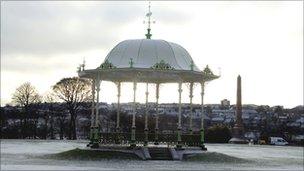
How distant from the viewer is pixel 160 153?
43.2 m

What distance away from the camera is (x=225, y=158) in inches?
1711

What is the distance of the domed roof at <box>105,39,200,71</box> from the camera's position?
45.4 meters

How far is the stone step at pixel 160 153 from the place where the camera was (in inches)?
1670

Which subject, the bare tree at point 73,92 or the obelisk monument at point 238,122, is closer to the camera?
the bare tree at point 73,92

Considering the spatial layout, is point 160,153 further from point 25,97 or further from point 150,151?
point 25,97

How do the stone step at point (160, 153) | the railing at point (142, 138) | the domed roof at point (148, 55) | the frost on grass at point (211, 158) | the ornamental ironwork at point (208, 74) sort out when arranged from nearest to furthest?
the frost on grass at point (211, 158) → the stone step at point (160, 153) → the domed roof at point (148, 55) → the railing at point (142, 138) → the ornamental ironwork at point (208, 74)

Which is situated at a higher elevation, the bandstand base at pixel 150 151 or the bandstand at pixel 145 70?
the bandstand at pixel 145 70

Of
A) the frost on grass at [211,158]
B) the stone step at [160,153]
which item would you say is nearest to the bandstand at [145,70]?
the stone step at [160,153]

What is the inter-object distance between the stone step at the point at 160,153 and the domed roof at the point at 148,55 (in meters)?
5.46

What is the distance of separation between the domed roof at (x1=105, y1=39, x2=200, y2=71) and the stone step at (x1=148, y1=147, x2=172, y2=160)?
5.46m

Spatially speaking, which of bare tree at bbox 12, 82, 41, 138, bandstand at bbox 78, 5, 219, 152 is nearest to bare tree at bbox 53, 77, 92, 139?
bare tree at bbox 12, 82, 41, 138

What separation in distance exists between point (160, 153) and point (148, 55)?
22.8 ft

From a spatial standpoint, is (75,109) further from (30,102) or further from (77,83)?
(30,102)

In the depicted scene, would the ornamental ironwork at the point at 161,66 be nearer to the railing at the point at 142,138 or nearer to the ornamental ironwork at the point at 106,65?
the ornamental ironwork at the point at 106,65
